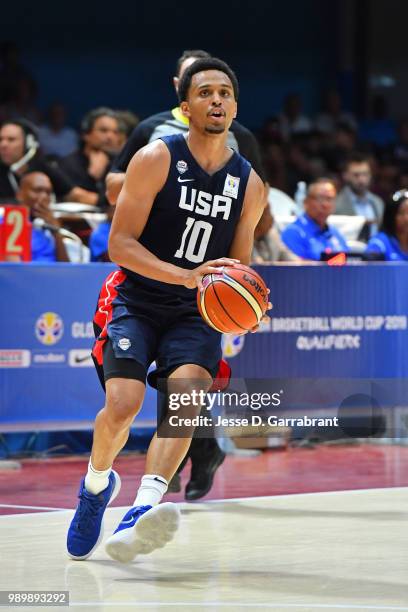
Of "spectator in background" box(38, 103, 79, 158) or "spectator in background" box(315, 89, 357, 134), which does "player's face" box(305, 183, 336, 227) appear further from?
"spectator in background" box(315, 89, 357, 134)

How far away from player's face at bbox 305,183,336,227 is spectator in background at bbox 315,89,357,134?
7464 millimetres

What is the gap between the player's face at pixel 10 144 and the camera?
11.1m

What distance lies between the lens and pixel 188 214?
578 cm

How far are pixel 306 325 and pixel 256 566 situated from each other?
13.8 ft

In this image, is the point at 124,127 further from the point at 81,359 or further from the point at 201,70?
the point at 201,70

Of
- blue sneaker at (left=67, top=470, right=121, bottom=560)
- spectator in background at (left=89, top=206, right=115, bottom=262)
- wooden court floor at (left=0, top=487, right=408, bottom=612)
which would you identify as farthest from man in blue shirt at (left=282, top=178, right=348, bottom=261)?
blue sneaker at (left=67, top=470, right=121, bottom=560)

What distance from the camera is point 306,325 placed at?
31.7 feet

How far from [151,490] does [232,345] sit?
13.2 feet

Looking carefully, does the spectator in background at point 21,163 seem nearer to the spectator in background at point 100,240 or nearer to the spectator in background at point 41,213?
the spectator in background at point 41,213

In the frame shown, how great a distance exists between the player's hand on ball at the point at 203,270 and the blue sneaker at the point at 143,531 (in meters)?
0.89

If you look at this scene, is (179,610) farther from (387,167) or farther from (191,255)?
(387,167)

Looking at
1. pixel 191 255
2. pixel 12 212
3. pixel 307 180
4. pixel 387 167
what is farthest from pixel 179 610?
pixel 387 167

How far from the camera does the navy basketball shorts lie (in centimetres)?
564

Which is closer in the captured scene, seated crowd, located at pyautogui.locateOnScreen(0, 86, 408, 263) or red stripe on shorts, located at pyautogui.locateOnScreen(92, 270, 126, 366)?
red stripe on shorts, located at pyautogui.locateOnScreen(92, 270, 126, 366)
